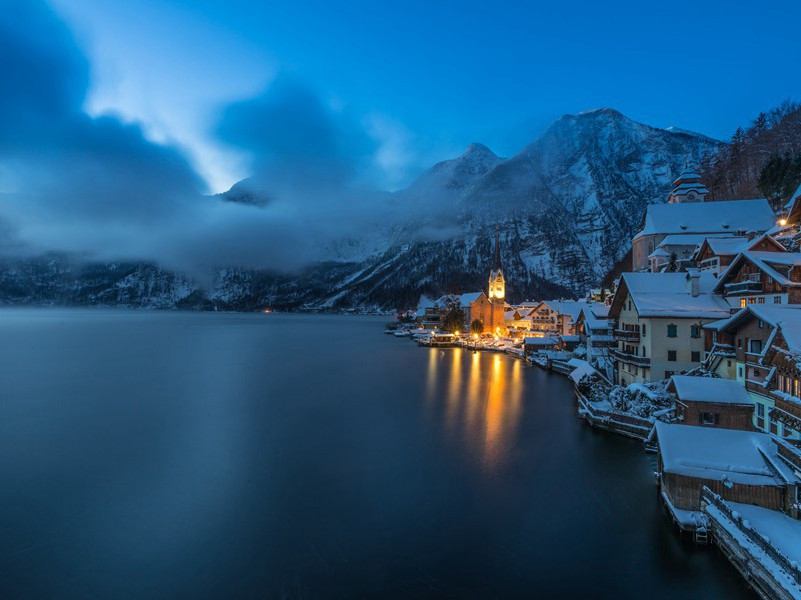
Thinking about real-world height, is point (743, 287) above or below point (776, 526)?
above

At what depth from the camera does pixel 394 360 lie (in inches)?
3007

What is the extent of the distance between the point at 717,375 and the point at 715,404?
6.40m

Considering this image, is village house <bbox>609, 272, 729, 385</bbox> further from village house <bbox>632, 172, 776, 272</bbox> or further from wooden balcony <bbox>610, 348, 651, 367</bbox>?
village house <bbox>632, 172, 776, 272</bbox>

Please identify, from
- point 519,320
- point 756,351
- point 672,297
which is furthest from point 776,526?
point 519,320

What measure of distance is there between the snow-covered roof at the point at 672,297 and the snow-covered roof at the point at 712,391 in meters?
9.65

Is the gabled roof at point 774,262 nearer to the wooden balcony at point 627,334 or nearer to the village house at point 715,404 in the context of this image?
the village house at point 715,404

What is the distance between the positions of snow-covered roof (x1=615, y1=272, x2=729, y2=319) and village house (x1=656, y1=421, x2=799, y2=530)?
16.2m

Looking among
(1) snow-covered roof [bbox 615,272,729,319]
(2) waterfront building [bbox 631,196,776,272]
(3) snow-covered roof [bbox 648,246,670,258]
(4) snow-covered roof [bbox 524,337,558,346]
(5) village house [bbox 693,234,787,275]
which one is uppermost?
(2) waterfront building [bbox 631,196,776,272]

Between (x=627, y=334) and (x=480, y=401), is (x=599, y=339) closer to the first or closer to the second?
(x=627, y=334)

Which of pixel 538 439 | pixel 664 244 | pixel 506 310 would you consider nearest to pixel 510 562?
pixel 538 439

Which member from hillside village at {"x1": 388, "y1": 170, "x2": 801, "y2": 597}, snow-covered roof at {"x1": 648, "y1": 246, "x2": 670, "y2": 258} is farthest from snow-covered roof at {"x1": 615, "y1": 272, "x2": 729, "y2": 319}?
snow-covered roof at {"x1": 648, "y1": 246, "x2": 670, "y2": 258}

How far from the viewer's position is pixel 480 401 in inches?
1688

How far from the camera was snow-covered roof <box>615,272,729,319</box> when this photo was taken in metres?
32.7

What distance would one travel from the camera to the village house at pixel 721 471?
52.0 ft
